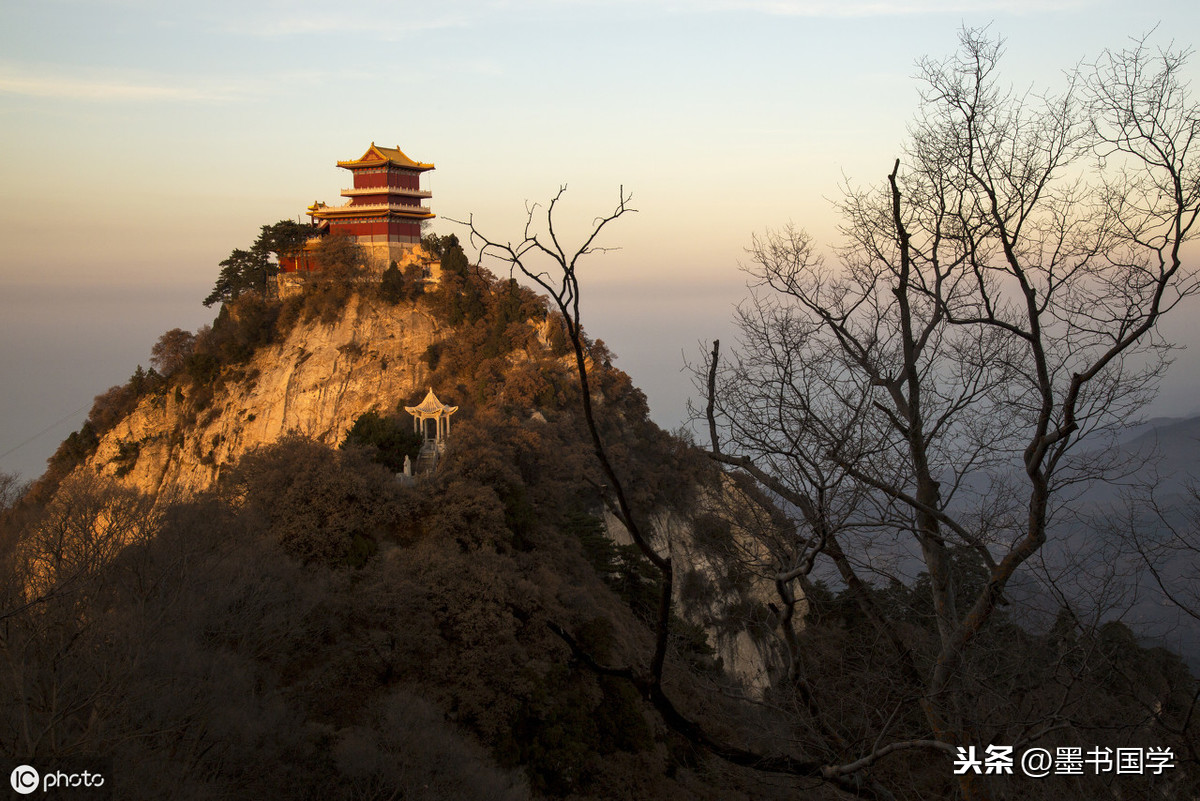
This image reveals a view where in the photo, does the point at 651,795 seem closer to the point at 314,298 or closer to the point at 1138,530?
the point at 1138,530

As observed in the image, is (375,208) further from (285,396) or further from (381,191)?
(285,396)

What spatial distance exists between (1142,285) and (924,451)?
1580 millimetres

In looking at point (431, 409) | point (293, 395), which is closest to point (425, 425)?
point (431, 409)

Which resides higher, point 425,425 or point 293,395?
point 293,395

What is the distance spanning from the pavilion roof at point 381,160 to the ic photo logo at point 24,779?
3441 centimetres

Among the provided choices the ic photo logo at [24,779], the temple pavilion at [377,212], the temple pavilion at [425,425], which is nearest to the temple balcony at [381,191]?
the temple pavilion at [377,212]

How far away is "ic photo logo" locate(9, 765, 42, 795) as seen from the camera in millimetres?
7859

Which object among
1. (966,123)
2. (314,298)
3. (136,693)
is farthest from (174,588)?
(314,298)

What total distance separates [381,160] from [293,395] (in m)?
11.3

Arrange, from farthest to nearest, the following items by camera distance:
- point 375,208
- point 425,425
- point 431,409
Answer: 1. point 375,208
2. point 425,425
3. point 431,409

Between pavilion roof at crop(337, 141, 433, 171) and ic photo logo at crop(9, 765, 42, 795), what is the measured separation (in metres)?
34.4

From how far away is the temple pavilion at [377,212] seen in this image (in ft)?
129

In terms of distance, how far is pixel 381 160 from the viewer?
3919cm

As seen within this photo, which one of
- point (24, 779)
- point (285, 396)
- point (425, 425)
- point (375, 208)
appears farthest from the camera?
point (375, 208)
